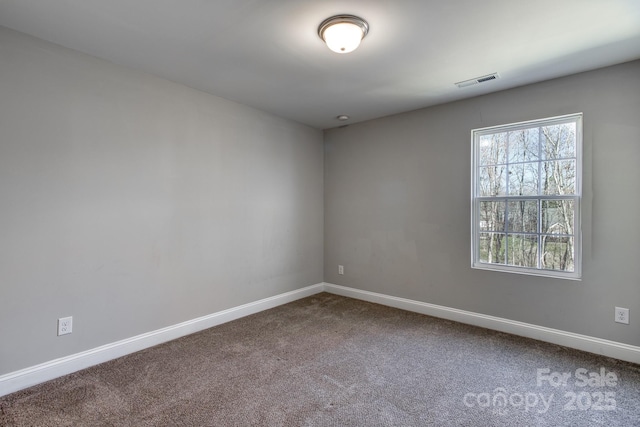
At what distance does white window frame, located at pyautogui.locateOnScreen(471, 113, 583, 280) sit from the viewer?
2.75 m

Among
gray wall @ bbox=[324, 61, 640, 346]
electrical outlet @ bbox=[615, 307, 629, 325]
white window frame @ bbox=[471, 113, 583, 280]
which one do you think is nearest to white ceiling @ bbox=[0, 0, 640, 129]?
gray wall @ bbox=[324, 61, 640, 346]

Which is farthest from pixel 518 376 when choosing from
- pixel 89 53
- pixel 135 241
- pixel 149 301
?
pixel 89 53

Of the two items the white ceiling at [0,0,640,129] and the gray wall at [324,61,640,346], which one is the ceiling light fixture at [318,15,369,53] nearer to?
the white ceiling at [0,0,640,129]

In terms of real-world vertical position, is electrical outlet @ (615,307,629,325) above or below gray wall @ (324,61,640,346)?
below

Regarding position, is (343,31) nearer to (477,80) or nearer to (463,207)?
(477,80)

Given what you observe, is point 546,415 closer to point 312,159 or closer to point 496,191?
point 496,191

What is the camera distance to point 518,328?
301 centimetres

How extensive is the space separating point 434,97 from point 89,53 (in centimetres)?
324

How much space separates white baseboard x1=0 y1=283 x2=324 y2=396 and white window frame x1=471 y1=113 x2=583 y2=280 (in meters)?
2.60

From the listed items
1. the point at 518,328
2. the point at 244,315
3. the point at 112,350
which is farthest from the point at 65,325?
the point at 518,328

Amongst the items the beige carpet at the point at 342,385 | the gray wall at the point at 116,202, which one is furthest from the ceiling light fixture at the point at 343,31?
the beige carpet at the point at 342,385

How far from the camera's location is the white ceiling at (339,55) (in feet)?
6.13

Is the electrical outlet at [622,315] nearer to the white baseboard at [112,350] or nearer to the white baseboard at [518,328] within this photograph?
the white baseboard at [518,328]

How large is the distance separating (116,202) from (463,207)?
11.3 feet
